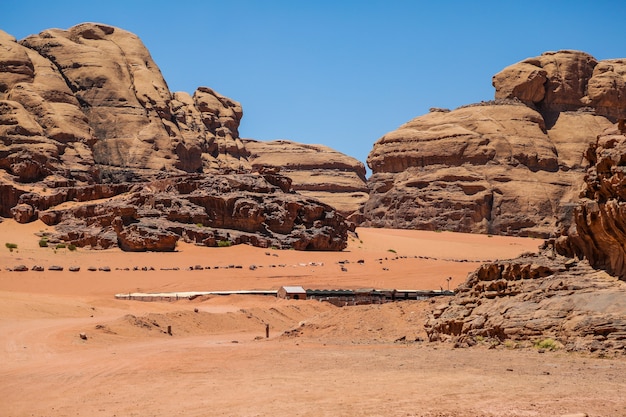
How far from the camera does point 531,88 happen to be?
224 feet

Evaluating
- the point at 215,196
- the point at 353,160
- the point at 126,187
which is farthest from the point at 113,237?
the point at 353,160

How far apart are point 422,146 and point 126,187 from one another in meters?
26.2

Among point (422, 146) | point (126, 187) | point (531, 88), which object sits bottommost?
point (126, 187)

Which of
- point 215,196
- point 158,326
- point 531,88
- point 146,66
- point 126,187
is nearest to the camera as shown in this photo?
point 158,326

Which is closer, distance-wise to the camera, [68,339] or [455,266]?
[68,339]

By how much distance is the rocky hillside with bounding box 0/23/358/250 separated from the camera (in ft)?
142

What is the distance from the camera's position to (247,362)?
44.3 ft

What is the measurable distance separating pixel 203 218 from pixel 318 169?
60.6 meters

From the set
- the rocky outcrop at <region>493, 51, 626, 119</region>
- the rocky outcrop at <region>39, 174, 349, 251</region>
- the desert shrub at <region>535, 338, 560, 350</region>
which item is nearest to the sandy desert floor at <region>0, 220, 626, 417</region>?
the desert shrub at <region>535, 338, 560, 350</region>

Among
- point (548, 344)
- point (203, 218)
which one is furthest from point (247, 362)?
point (203, 218)

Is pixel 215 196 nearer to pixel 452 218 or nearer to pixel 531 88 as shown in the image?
pixel 452 218

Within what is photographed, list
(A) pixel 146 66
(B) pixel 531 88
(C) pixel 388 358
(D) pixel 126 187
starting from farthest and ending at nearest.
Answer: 1. (A) pixel 146 66
2. (B) pixel 531 88
3. (D) pixel 126 187
4. (C) pixel 388 358

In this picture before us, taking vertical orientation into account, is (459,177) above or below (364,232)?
above

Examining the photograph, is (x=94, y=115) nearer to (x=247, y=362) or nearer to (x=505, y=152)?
(x=505, y=152)
